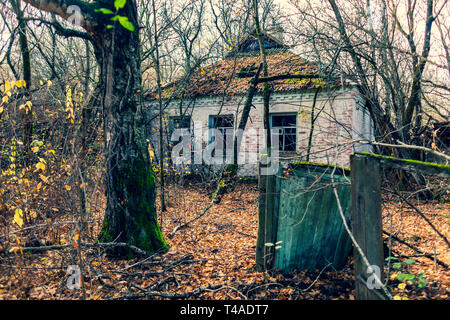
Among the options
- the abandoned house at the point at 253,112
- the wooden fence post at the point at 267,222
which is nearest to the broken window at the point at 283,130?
the abandoned house at the point at 253,112

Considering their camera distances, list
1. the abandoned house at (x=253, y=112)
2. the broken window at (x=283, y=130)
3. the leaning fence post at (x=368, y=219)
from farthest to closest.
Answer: the broken window at (x=283, y=130), the abandoned house at (x=253, y=112), the leaning fence post at (x=368, y=219)

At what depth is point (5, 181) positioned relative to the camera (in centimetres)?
414

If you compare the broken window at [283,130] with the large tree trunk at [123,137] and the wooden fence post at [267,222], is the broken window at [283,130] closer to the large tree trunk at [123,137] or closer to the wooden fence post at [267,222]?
the wooden fence post at [267,222]

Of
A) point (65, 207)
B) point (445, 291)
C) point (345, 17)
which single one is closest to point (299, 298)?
point (445, 291)

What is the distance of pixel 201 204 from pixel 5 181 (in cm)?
558

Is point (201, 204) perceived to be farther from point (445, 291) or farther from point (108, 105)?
point (445, 291)

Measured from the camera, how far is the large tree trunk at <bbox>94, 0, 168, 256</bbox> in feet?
14.3

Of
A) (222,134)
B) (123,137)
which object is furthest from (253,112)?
(123,137)

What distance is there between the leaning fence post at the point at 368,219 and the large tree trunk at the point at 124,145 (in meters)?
3.05

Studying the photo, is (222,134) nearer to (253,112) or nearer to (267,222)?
(253,112)

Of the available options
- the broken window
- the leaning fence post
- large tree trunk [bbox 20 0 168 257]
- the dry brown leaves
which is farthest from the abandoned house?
the leaning fence post

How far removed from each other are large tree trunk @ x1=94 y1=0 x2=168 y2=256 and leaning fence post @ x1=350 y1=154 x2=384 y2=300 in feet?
10.0

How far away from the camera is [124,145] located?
4.43 metres

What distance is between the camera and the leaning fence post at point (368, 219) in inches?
104
